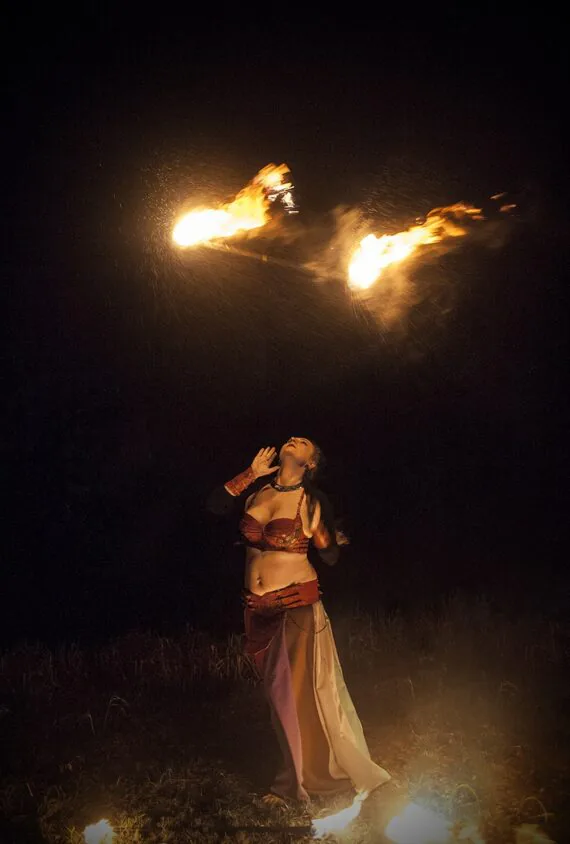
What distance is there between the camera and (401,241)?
6.98 meters

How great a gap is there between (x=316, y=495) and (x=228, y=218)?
2377 mm

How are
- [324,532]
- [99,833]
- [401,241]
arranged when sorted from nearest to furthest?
[99,833], [324,532], [401,241]

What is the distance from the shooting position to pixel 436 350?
10.6 metres

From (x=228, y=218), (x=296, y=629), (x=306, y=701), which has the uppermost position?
(x=228, y=218)

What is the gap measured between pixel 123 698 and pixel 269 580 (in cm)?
254

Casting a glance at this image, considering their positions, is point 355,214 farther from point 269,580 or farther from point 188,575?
point 188,575

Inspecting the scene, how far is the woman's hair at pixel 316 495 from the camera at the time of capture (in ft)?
18.6

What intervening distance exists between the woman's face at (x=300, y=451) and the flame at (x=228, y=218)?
6.39ft

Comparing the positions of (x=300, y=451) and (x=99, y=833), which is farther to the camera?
(x=300, y=451)

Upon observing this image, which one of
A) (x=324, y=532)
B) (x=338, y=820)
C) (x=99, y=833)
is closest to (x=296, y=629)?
A: (x=324, y=532)

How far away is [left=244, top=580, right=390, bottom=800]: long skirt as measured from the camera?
5.61m

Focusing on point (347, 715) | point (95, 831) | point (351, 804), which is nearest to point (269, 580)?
point (347, 715)

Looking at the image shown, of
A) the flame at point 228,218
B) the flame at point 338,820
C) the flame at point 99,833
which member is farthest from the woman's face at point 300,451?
the flame at point 99,833

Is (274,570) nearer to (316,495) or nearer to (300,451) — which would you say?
(316,495)
